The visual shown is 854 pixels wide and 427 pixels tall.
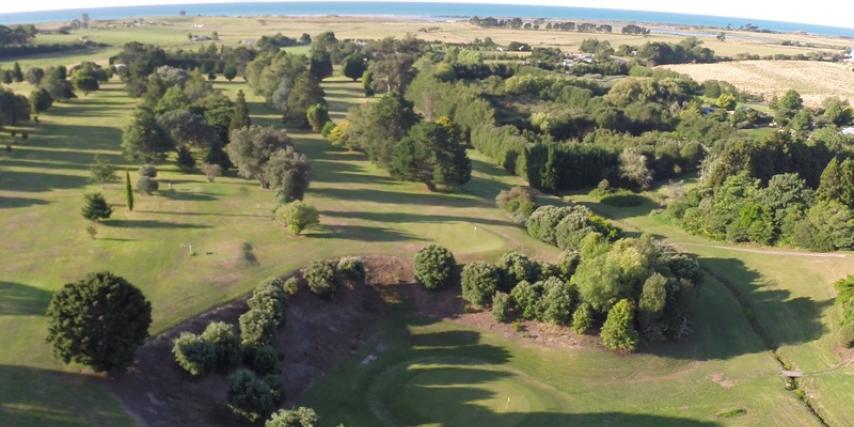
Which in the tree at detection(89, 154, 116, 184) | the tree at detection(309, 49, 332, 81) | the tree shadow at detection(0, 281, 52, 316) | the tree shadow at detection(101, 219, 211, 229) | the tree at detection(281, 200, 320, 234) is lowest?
the tree shadow at detection(0, 281, 52, 316)

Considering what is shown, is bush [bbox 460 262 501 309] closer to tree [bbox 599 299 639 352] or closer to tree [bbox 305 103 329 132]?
tree [bbox 599 299 639 352]

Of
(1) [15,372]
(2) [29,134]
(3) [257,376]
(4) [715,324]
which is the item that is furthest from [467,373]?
(2) [29,134]

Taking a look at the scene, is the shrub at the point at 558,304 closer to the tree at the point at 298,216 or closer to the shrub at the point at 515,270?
the shrub at the point at 515,270

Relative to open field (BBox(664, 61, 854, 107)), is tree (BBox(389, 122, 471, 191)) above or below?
below

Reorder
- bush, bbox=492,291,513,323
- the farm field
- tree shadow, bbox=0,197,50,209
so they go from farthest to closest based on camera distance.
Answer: tree shadow, bbox=0,197,50,209
bush, bbox=492,291,513,323
the farm field

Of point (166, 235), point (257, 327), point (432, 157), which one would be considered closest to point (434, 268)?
point (257, 327)

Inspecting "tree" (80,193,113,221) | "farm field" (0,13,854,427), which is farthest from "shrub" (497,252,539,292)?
"tree" (80,193,113,221)

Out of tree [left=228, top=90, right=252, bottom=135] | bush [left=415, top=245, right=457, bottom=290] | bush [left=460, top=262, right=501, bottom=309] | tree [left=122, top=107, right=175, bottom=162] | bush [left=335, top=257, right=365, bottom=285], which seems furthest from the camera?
tree [left=228, top=90, right=252, bottom=135]

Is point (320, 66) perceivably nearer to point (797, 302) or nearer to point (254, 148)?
point (254, 148)

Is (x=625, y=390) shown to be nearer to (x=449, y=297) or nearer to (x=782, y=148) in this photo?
(x=449, y=297)
